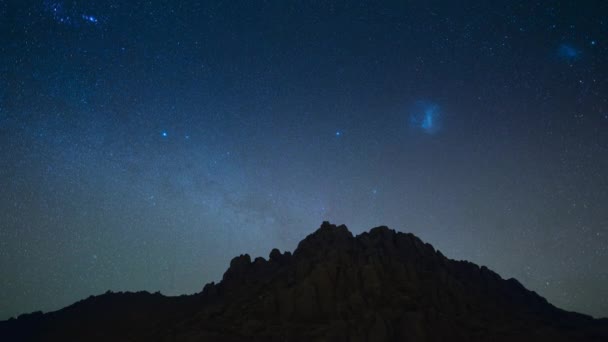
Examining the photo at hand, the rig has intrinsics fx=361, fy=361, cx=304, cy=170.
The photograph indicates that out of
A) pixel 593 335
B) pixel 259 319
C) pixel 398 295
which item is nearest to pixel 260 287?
pixel 259 319

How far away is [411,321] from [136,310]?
2437 inches

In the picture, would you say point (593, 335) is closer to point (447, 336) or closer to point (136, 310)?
point (447, 336)

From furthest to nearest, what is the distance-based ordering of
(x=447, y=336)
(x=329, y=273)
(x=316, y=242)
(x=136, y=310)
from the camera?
(x=316, y=242), (x=136, y=310), (x=329, y=273), (x=447, y=336)

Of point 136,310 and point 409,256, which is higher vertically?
point 409,256

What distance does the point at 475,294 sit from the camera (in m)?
76.2

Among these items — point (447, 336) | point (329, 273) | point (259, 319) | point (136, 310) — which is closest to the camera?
point (447, 336)

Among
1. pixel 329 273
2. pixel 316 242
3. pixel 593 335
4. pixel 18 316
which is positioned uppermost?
pixel 316 242

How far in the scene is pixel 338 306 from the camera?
6531cm

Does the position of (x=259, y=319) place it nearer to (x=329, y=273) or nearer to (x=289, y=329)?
(x=289, y=329)

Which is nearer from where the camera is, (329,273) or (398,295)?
(398,295)

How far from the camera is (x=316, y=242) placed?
3514 inches

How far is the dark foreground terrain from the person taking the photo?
58.0m

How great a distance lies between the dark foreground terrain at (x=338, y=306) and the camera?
2285 inches

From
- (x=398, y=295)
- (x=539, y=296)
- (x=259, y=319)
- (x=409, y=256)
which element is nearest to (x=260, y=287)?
(x=259, y=319)
